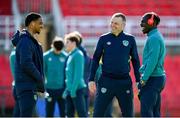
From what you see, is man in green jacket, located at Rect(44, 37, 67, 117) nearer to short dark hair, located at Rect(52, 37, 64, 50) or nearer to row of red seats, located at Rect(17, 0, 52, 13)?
short dark hair, located at Rect(52, 37, 64, 50)

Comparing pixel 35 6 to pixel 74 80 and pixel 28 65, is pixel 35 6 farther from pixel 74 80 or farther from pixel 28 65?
pixel 28 65

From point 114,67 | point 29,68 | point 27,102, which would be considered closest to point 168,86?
point 114,67

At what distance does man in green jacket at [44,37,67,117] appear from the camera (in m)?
15.8

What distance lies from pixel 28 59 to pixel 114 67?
1652mm

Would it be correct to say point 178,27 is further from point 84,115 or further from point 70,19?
point 84,115

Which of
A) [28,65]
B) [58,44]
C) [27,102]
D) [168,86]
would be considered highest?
[28,65]

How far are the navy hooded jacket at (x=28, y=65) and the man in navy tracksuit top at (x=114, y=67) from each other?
1.19 meters

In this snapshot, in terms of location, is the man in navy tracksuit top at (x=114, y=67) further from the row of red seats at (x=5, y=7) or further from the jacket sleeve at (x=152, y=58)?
the row of red seats at (x=5, y=7)

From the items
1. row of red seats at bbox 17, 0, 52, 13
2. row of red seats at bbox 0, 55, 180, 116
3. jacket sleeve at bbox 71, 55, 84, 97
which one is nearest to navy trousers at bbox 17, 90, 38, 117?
jacket sleeve at bbox 71, 55, 84, 97

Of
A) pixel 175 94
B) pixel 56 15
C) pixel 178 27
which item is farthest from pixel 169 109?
pixel 56 15

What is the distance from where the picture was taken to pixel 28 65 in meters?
11.2

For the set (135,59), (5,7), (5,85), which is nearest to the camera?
(135,59)

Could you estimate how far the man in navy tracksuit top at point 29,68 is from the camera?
442 inches

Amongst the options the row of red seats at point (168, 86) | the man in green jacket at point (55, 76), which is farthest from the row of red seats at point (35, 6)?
the man in green jacket at point (55, 76)
